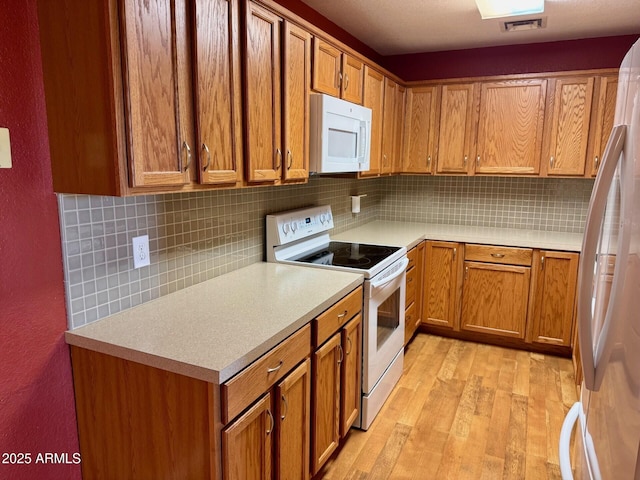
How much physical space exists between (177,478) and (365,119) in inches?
85.5

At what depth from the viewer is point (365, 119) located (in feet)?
9.14

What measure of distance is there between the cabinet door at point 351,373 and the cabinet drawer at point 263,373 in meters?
0.40

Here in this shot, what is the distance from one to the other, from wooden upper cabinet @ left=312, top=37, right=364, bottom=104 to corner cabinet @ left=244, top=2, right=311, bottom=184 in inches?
3.2

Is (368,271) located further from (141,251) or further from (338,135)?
(141,251)

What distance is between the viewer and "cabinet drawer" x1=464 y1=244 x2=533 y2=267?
3.24 m

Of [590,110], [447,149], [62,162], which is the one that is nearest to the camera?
[62,162]

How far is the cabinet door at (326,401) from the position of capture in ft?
6.09

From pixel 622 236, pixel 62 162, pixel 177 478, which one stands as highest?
pixel 62 162

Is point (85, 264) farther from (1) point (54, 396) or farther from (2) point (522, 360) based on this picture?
(2) point (522, 360)

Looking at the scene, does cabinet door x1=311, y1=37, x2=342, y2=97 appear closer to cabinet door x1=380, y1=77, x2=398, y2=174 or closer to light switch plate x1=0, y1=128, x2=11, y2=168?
cabinet door x1=380, y1=77, x2=398, y2=174

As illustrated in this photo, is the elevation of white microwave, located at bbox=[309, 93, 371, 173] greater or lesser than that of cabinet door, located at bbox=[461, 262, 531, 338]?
greater

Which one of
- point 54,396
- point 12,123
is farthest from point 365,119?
point 54,396

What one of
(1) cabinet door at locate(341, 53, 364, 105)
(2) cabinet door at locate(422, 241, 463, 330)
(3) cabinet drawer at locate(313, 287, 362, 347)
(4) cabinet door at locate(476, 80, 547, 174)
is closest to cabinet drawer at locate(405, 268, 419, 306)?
(2) cabinet door at locate(422, 241, 463, 330)

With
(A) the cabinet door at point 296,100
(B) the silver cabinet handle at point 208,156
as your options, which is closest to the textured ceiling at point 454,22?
(A) the cabinet door at point 296,100
